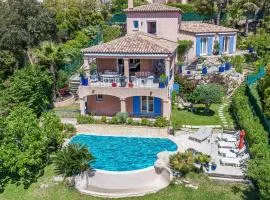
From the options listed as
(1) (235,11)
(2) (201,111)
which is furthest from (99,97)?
(1) (235,11)

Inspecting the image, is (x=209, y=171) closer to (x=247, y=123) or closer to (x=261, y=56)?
(x=247, y=123)

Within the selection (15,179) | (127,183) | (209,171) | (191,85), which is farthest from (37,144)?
(191,85)

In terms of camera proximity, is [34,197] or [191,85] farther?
[191,85]

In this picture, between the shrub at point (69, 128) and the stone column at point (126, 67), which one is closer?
the shrub at point (69, 128)

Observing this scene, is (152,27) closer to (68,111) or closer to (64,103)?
(64,103)

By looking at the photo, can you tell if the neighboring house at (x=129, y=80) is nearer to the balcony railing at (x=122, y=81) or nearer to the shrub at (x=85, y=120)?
the balcony railing at (x=122, y=81)

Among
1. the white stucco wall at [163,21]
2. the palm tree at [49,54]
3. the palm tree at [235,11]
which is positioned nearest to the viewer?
the palm tree at [49,54]

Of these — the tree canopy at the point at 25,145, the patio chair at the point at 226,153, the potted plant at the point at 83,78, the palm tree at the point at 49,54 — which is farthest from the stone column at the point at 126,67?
the patio chair at the point at 226,153
